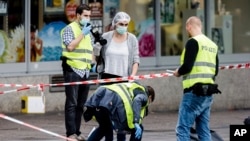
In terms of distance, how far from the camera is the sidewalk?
14.4m

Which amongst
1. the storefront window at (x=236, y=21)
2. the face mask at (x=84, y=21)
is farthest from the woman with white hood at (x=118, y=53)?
the storefront window at (x=236, y=21)

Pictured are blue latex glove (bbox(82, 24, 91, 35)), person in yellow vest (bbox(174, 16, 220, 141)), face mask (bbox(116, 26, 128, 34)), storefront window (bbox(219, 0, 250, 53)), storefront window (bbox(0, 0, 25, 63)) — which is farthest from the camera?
storefront window (bbox(219, 0, 250, 53))

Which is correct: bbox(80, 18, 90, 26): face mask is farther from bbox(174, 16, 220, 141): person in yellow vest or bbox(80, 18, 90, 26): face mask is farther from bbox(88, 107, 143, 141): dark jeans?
bbox(174, 16, 220, 141): person in yellow vest

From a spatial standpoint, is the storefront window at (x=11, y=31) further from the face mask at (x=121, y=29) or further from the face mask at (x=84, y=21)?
the face mask at (x=121, y=29)

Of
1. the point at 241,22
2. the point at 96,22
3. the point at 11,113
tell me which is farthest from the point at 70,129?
the point at 241,22

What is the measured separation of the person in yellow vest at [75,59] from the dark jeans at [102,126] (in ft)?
3.93

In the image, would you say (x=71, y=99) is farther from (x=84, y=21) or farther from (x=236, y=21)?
(x=236, y=21)

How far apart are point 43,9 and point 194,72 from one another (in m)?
5.95

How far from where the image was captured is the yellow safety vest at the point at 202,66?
11727 mm

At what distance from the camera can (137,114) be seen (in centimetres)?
1152

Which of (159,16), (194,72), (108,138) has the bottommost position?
(108,138)

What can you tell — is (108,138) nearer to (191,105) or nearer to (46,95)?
(191,105)

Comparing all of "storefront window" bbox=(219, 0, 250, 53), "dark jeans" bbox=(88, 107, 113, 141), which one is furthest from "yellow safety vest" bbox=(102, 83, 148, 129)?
"storefront window" bbox=(219, 0, 250, 53)

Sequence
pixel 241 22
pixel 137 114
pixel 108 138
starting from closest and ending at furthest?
pixel 137 114 → pixel 108 138 → pixel 241 22
